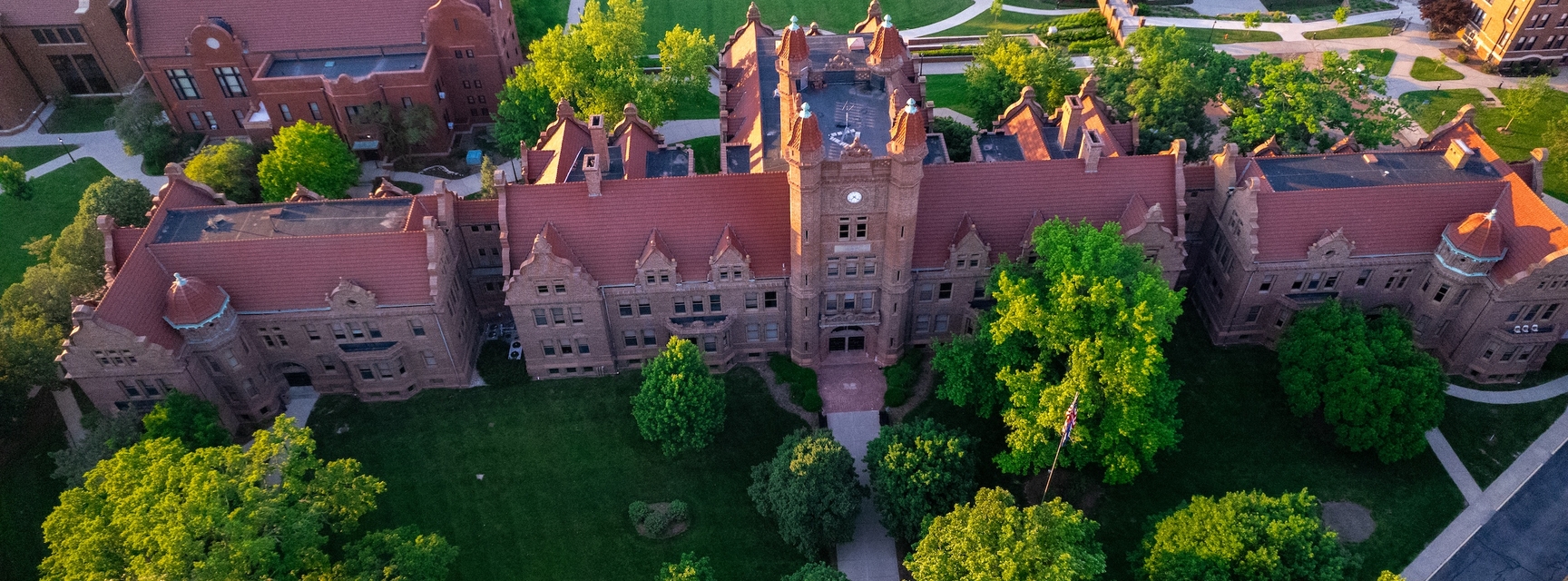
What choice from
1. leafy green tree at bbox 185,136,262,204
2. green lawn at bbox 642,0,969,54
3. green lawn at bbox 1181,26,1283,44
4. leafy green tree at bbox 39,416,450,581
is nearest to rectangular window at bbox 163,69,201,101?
leafy green tree at bbox 185,136,262,204

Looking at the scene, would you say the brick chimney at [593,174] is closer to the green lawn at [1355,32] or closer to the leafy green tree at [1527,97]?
the leafy green tree at [1527,97]

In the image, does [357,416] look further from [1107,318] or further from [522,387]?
[1107,318]

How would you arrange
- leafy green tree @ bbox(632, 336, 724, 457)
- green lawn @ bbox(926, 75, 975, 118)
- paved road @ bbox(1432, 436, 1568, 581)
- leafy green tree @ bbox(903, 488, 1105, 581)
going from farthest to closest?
green lawn @ bbox(926, 75, 975, 118) < leafy green tree @ bbox(632, 336, 724, 457) < paved road @ bbox(1432, 436, 1568, 581) < leafy green tree @ bbox(903, 488, 1105, 581)

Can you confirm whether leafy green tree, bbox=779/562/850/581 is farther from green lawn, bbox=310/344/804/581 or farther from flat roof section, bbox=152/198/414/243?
flat roof section, bbox=152/198/414/243

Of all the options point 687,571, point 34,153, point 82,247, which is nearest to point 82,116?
point 34,153

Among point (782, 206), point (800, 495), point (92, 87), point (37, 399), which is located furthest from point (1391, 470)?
point (92, 87)

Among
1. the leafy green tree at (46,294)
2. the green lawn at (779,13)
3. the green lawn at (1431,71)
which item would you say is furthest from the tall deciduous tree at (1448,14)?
the leafy green tree at (46,294)
